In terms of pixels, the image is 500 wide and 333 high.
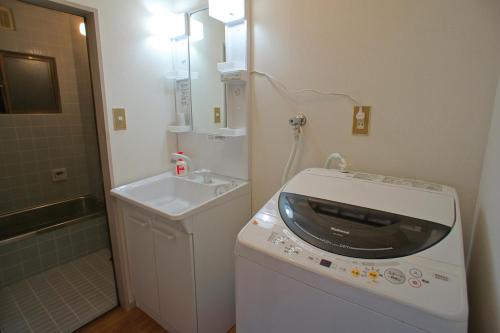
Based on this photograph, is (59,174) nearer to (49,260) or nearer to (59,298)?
(49,260)

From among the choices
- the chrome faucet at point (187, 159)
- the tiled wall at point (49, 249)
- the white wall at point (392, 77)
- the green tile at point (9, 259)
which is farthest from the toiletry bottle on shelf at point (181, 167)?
the green tile at point (9, 259)

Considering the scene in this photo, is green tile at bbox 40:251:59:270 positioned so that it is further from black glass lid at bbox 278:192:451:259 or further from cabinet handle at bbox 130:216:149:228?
black glass lid at bbox 278:192:451:259

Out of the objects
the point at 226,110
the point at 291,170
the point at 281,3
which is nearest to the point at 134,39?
the point at 226,110

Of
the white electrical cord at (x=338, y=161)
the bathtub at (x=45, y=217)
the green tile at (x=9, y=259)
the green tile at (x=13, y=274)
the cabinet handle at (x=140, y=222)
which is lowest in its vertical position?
the green tile at (x=13, y=274)

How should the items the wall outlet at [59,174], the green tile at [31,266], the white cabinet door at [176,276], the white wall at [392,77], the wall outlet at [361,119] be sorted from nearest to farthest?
1. the white wall at [392,77]
2. the wall outlet at [361,119]
3. the white cabinet door at [176,276]
4. the green tile at [31,266]
5. the wall outlet at [59,174]

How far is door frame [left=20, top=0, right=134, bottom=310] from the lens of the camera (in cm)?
131

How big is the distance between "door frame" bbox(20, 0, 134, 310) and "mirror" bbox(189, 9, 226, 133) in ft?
1.86

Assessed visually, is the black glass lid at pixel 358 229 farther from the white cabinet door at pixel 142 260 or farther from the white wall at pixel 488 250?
the white cabinet door at pixel 142 260

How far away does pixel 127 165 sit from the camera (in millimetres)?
1627

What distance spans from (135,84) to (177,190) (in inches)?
Answer: 29.3

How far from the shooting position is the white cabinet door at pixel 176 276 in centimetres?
129

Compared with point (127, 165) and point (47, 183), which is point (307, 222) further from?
point (47, 183)

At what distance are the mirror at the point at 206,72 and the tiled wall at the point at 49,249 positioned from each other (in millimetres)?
1460

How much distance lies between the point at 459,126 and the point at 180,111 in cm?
163
